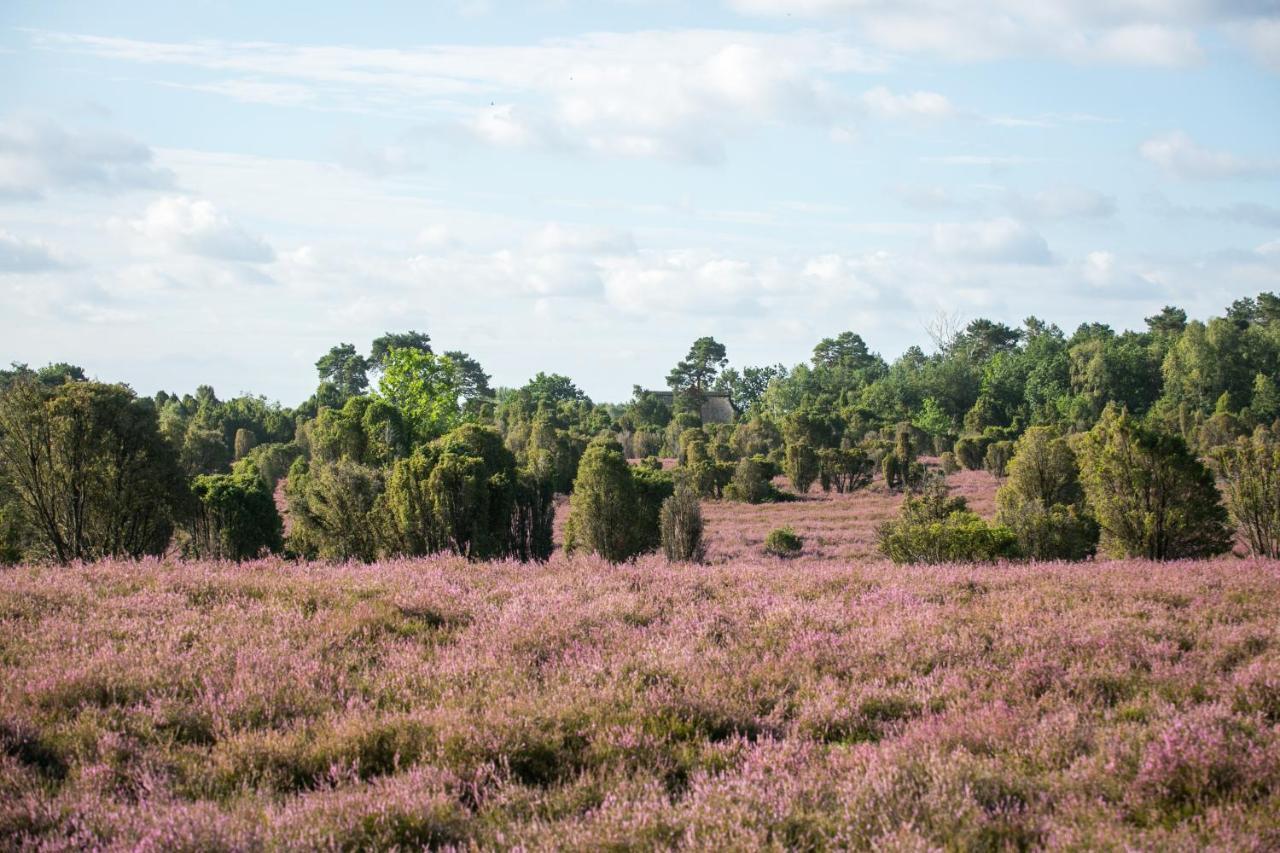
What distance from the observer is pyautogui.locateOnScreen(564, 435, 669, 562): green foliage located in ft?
79.5

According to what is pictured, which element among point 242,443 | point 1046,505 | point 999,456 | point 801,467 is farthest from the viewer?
point 242,443

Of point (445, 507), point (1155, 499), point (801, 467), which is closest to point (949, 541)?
point (1155, 499)

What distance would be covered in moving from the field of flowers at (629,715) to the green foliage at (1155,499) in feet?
33.1

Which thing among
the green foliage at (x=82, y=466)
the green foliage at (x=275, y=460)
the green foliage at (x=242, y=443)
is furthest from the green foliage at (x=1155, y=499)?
the green foliage at (x=242, y=443)

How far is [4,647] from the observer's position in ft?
22.2

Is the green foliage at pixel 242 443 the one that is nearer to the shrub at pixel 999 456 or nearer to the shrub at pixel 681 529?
the shrub at pixel 999 456

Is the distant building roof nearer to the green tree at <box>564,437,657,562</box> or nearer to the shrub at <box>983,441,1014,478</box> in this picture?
the shrub at <box>983,441,1014,478</box>

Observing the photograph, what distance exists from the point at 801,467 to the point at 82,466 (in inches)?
1808

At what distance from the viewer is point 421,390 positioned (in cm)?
6316

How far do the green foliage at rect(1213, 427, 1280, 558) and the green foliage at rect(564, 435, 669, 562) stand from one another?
14690mm

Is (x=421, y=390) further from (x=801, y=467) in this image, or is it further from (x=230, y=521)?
(x=230, y=521)

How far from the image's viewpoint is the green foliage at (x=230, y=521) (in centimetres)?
2225

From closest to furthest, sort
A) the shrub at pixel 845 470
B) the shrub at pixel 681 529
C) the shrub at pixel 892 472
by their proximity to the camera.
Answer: the shrub at pixel 681 529, the shrub at pixel 892 472, the shrub at pixel 845 470

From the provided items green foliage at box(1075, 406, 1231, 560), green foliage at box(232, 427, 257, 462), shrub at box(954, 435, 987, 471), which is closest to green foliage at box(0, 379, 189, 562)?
green foliage at box(1075, 406, 1231, 560)
